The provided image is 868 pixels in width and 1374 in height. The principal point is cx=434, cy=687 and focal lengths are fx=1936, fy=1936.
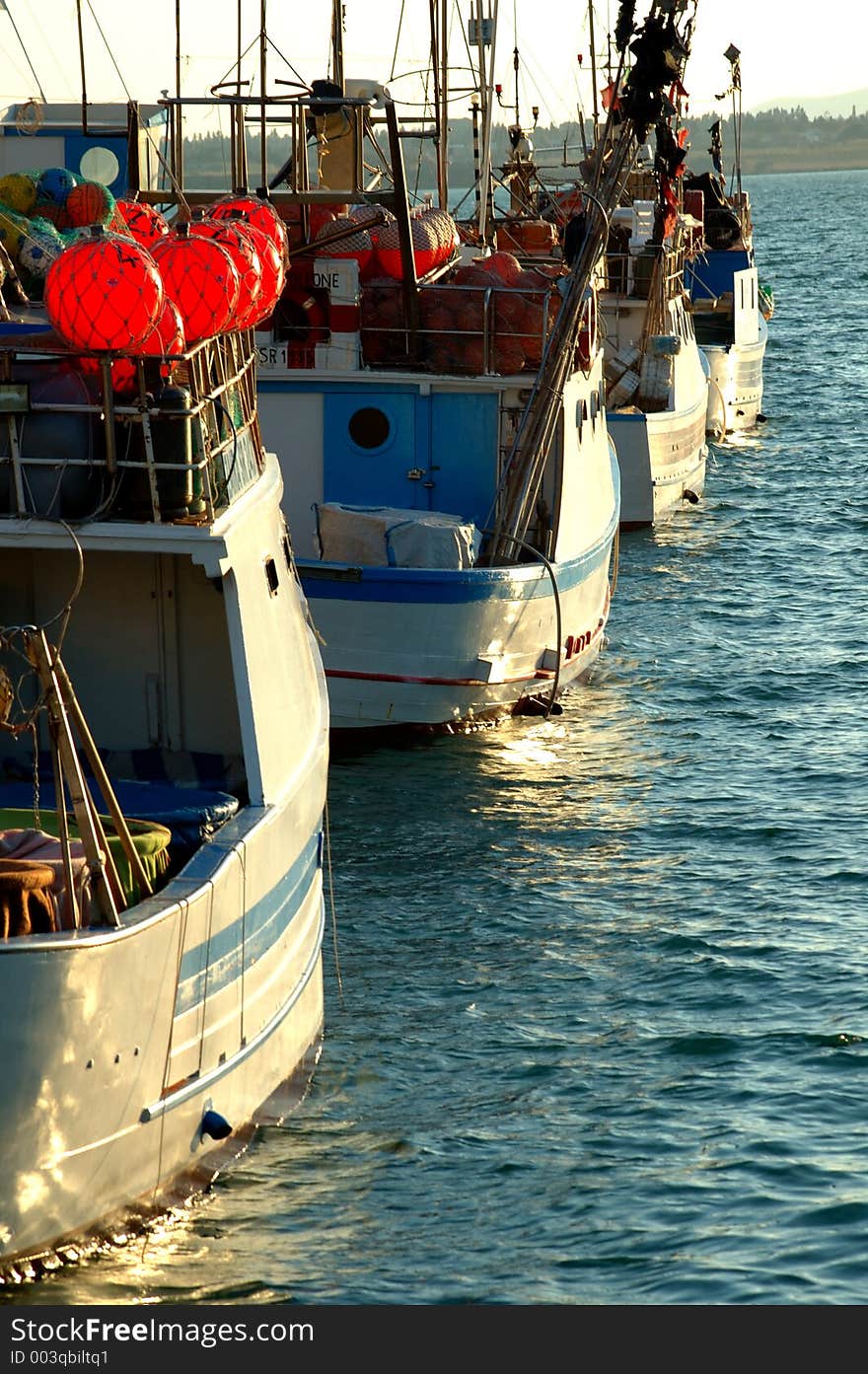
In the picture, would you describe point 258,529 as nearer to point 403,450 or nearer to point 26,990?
point 26,990

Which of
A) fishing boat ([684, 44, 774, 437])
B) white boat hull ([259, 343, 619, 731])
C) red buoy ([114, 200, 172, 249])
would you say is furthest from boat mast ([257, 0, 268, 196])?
fishing boat ([684, 44, 774, 437])

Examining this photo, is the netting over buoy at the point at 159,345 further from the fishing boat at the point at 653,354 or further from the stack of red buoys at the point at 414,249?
the fishing boat at the point at 653,354

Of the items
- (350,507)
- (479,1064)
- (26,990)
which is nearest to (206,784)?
(479,1064)

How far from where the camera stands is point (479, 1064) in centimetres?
1235

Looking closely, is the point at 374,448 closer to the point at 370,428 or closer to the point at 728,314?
the point at 370,428

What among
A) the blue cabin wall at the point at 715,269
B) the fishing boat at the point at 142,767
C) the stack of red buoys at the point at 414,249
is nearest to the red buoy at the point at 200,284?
the fishing boat at the point at 142,767

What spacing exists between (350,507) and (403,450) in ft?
5.58

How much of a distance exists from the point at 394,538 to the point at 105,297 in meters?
9.02

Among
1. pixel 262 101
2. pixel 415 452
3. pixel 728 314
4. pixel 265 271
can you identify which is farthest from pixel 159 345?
pixel 728 314

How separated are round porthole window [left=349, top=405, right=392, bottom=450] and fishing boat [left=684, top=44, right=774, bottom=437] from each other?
24.2 meters

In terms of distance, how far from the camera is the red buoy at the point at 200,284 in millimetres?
11578

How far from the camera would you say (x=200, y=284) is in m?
11.6

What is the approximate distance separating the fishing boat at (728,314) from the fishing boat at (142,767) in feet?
110

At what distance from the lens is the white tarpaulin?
18.9m
